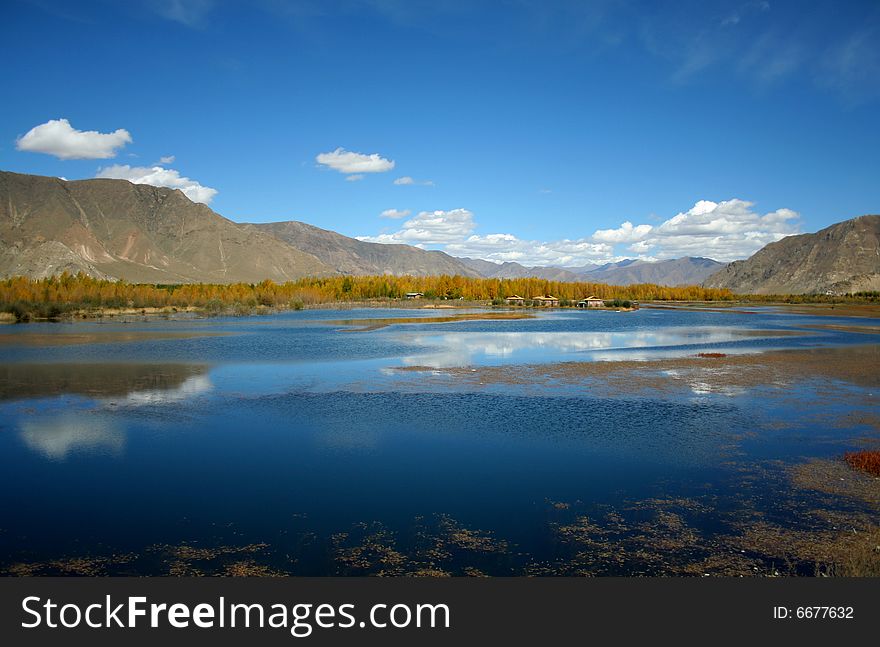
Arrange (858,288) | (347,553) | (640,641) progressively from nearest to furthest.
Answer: (640,641) < (347,553) < (858,288)

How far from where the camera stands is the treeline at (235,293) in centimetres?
8943

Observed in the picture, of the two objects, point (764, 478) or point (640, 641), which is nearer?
point (640, 641)

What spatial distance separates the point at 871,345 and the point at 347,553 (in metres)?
46.3

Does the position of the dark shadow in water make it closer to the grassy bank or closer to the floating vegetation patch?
the floating vegetation patch

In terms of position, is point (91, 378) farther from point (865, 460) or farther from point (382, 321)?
point (382, 321)

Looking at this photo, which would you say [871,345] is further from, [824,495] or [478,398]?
[824,495]

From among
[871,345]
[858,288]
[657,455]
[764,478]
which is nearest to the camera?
[764,478]

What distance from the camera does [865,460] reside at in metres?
13.9

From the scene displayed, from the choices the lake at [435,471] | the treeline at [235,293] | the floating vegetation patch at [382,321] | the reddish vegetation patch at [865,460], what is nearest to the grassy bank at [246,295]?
the treeline at [235,293]

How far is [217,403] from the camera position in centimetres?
2212

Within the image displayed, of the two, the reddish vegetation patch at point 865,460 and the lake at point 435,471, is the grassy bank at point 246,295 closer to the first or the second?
the lake at point 435,471

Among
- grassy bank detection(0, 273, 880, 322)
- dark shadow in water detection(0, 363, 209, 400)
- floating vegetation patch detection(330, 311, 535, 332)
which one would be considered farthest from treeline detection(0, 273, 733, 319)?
dark shadow in water detection(0, 363, 209, 400)

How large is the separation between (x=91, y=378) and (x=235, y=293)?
10303 centimetres

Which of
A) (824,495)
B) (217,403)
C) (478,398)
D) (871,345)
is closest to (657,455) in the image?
(824,495)
